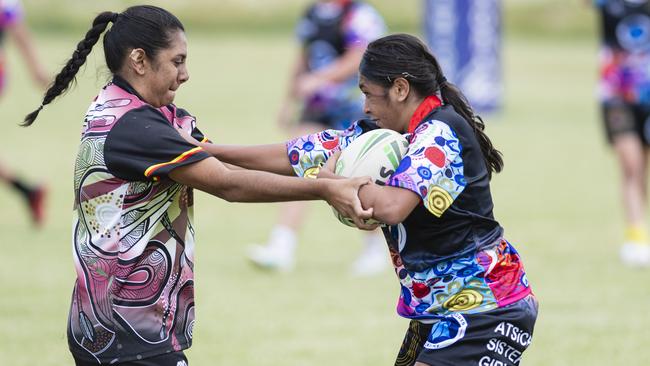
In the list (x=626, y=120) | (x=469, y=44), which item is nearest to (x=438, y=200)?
(x=626, y=120)

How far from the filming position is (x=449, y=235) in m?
4.09

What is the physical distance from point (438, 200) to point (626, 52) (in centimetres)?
561

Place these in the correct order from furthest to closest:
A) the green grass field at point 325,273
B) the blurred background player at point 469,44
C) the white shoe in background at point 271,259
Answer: the blurred background player at point 469,44, the white shoe in background at point 271,259, the green grass field at point 325,273

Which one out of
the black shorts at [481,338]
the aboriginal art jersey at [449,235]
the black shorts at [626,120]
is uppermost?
the black shorts at [626,120]

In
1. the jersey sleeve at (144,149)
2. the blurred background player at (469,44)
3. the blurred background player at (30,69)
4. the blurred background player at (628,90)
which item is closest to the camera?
the jersey sleeve at (144,149)

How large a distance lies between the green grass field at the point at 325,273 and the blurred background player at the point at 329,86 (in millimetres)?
178

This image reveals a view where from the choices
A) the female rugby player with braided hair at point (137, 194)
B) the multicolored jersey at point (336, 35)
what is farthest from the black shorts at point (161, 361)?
the multicolored jersey at point (336, 35)

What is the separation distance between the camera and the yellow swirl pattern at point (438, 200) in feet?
12.9

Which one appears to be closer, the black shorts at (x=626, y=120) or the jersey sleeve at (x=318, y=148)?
the jersey sleeve at (x=318, y=148)

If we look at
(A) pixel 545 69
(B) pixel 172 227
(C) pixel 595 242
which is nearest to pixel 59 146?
(C) pixel 595 242

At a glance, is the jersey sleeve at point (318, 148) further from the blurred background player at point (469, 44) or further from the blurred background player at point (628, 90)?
the blurred background player at point (469, 44)

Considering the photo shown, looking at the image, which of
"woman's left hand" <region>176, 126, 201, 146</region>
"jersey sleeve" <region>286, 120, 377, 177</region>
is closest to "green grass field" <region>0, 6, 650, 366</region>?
"woman's left hand" <region>176, 126, 201, 146</region>

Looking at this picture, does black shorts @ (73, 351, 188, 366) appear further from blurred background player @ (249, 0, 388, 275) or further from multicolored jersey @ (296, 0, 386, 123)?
multicolored jersey @ (296, 0, 386, 123)

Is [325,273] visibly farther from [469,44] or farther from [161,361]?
[469,44]
